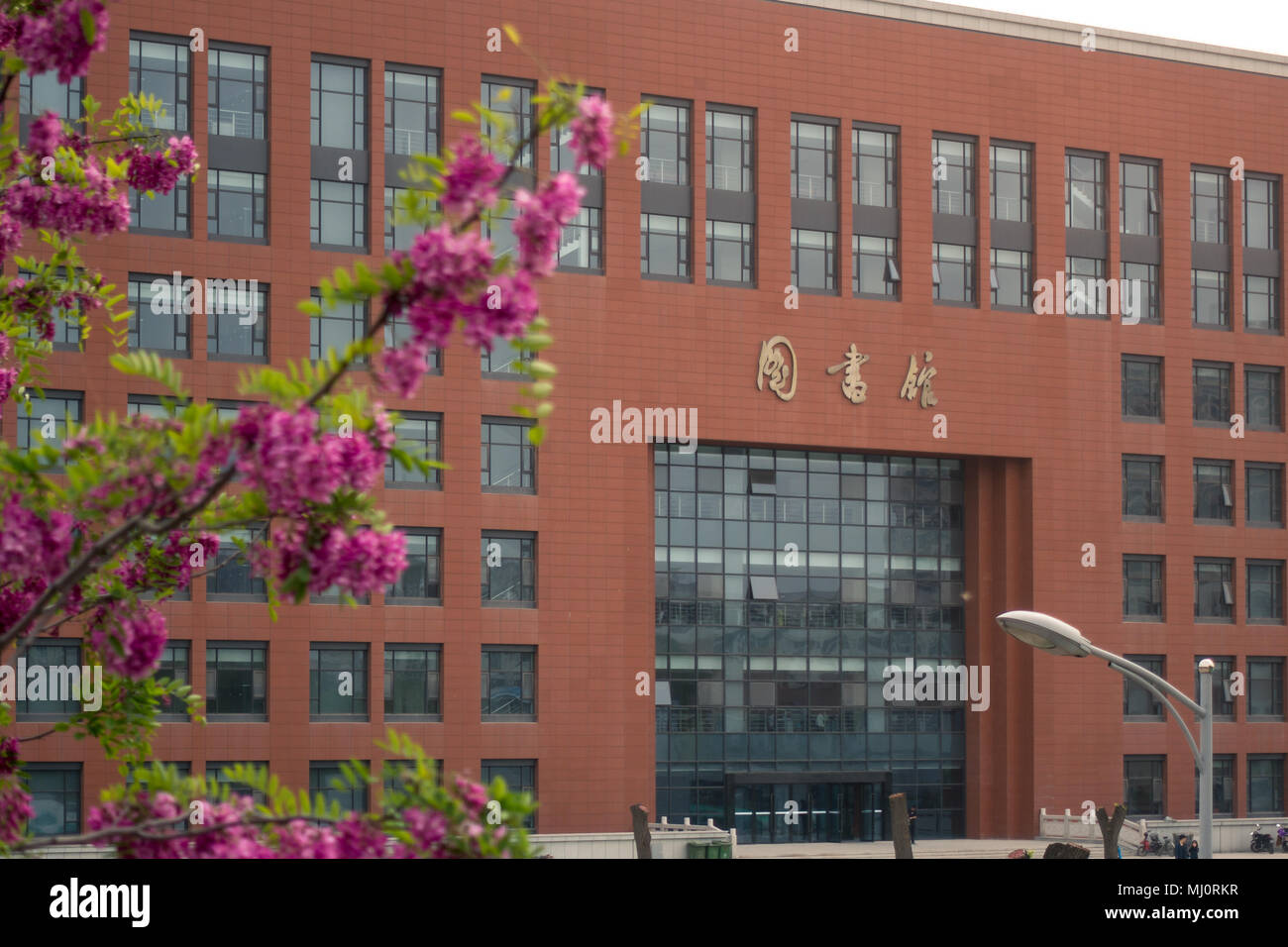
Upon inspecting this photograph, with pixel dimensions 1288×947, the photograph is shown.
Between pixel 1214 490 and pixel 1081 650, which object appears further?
pixel 1214 490

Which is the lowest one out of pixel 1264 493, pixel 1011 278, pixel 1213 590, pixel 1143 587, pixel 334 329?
pixel 1213 590

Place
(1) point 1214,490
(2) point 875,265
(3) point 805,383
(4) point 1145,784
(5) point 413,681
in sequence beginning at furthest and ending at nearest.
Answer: (1) point 1214,490, (4) point 1145,784, (2) point 875,265, (3) point 805,383, (5) point 413,681

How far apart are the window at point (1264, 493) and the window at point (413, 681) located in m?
28.4

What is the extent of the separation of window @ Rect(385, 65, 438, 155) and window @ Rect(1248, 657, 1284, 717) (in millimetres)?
32020

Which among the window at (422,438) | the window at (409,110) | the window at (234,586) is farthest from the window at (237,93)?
the window at (234,586)

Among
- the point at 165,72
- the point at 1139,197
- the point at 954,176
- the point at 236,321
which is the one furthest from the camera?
the point at 1139,197

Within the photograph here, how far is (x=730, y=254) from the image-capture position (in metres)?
53.0

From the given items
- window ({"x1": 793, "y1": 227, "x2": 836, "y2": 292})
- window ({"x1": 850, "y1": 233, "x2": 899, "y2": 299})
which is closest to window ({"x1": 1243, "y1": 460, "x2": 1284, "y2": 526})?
window ({"x1": 850, "y1": 233, "x2": 899, "y2": 299})

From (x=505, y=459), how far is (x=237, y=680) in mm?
9734

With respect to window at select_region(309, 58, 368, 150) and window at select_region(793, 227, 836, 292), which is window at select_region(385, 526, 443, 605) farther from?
window at select_region(793, 227, 836, 292)

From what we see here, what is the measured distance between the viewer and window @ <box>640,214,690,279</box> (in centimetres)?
5178

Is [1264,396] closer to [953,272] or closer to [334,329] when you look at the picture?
[953,272]

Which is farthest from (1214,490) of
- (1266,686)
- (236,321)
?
(236,321)

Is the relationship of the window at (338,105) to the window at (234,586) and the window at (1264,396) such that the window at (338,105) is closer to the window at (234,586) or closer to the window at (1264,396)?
the window at (234,586)
